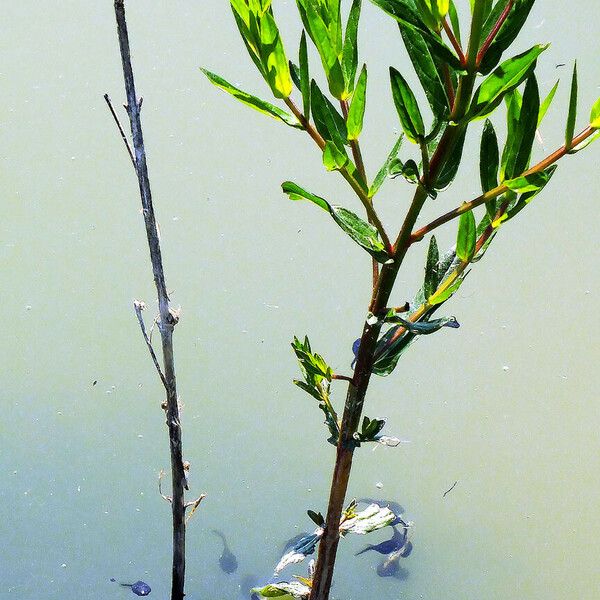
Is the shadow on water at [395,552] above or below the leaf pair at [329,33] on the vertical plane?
below

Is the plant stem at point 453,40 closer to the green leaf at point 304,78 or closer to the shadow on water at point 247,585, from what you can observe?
the green leaf at point 304,78

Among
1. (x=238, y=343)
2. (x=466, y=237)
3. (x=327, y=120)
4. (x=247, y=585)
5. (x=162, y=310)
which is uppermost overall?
(x=327, y=120)

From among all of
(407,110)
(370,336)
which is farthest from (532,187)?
(370,336)

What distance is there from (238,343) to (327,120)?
3.45 ft

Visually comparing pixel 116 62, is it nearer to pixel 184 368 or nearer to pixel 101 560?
pixel 184 368

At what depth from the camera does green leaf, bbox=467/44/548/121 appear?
527mm

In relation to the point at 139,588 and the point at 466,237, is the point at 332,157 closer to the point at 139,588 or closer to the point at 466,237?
the point at 466,237

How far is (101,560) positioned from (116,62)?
1.12m

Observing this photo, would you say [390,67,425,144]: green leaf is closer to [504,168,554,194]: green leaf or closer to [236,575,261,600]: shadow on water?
[504,168,554,194]: green leaf

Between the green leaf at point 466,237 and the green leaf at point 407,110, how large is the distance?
8cm

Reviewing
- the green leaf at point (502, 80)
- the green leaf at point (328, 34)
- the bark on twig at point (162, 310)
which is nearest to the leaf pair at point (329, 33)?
the green leaf at point (328, 34)

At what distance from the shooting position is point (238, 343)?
164cm

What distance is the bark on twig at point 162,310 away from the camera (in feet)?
2.73

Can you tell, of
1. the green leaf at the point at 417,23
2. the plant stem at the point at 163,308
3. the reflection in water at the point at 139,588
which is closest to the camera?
the green leaf at the point at 417,23
